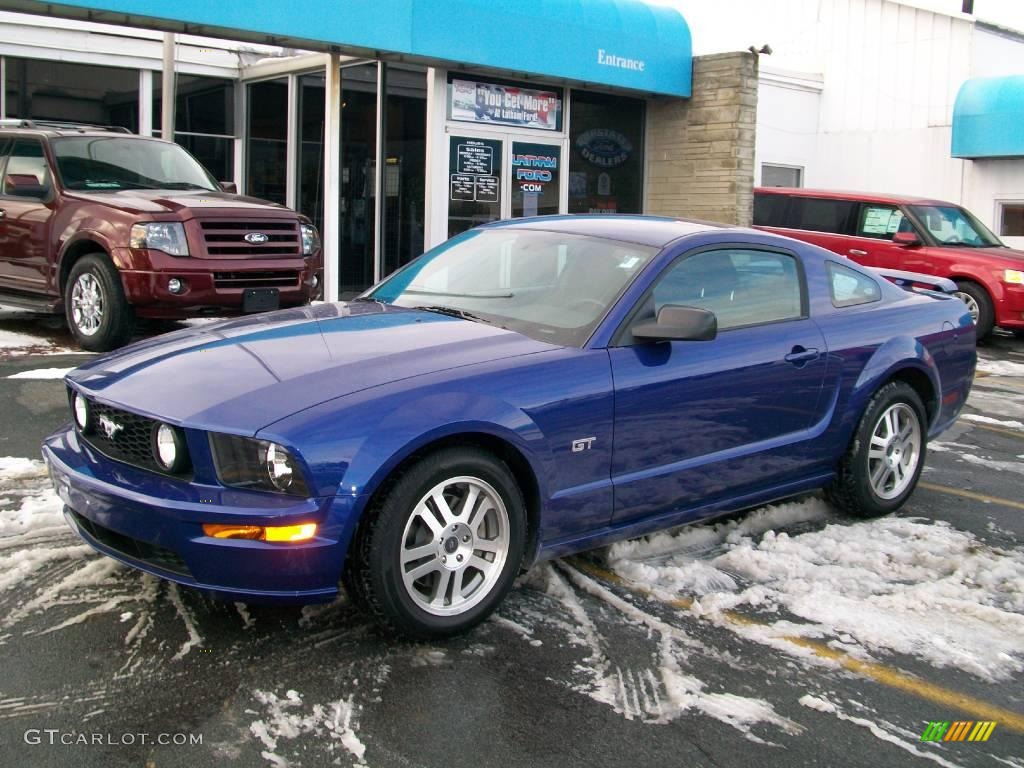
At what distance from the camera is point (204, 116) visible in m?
16.5

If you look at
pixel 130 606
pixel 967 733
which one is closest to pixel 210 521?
pixel 130 606

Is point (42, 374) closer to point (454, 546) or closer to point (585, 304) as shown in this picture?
point (585, 304)

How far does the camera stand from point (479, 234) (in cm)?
528

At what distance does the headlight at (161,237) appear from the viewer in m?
8.43

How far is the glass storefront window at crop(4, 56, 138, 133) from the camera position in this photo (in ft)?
50.3

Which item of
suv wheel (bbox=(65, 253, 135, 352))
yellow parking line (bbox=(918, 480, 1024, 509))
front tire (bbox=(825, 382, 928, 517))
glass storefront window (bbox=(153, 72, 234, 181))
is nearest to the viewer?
front tire (bbox=(825, 382, 928, 517))

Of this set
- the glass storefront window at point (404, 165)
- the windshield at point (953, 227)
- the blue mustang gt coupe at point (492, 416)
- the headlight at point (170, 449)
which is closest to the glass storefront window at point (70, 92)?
the glass storefront window at point (404, 165)

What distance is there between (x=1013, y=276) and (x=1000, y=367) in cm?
189

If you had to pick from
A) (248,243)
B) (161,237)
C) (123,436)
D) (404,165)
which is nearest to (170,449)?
(123,436)

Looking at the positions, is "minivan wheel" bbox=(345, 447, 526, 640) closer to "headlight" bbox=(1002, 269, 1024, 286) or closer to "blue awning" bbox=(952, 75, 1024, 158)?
"headlight" bbox=(1002, 269, 1024, 286)

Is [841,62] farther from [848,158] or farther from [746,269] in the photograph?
[746,269]

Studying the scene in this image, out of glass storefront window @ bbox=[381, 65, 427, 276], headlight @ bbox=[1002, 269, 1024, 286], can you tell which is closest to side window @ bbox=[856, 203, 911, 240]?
headlight @ bbox=[1002, 269, 1024, 286]

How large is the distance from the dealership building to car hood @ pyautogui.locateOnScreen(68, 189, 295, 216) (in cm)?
186

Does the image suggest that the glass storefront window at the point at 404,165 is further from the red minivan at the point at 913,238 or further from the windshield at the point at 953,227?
the windshield at the point at 953,227
